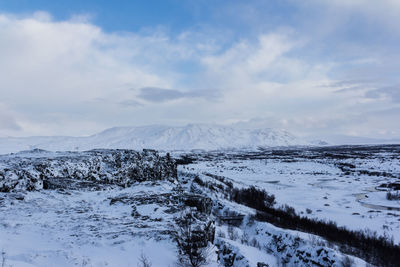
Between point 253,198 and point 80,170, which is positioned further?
point 253,198

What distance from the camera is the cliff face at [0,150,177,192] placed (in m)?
16.2

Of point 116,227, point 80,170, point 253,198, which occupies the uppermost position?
→ point 80,170

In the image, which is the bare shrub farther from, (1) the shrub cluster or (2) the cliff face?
(1) the shrub cluster

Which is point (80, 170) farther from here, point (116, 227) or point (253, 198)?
point (253, 198)

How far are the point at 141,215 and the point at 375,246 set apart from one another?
14592 mm

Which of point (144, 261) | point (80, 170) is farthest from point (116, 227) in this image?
point (80, 170)

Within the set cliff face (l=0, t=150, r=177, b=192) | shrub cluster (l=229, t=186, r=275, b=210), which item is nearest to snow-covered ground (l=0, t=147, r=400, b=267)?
cliff face (l=0, t=150, r=177, b=192)

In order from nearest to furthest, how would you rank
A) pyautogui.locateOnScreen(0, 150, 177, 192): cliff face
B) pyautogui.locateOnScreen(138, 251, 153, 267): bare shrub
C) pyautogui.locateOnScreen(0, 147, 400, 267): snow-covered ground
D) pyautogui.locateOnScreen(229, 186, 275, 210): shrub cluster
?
1. pyautogui.locateOnScreen(138, 251, 153, 267): bare shrub
2. pyautogui.locateOnScreen(0, 147, 400, 267): snow-covered ground
3. pyautogui.locateOnScreen(0, 150, 177, 192): cliff face
4. pyautogui.locateOnScreen(229, 186, 275, 210): shrub cluster

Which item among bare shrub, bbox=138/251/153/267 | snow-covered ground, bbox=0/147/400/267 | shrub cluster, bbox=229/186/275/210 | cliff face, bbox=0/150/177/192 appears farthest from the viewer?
shrub cluster, bbox=229/186/275/210

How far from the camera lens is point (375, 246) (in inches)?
623

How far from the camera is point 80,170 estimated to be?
20547 mm

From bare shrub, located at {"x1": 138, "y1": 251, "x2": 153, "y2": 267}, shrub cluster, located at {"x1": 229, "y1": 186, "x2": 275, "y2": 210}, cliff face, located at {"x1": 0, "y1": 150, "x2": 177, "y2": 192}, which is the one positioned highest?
cliff face, located at {"x1": 0, "y1": 150, "x2": 177, "y2": 192}

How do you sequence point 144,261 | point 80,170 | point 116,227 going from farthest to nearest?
1. point 80,170
2. point 116,227
3. point 144,261

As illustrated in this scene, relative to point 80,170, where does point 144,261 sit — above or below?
below
